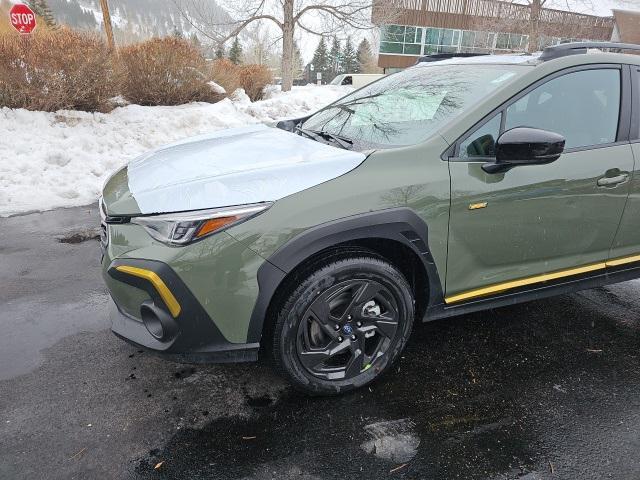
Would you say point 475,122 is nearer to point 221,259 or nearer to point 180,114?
point 221,259

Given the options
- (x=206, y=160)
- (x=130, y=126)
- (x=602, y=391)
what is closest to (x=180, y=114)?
(x=130, y=126)

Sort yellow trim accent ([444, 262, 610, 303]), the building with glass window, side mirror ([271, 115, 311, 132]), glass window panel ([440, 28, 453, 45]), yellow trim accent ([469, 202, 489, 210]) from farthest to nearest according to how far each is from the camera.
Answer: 1. glass window panel ([440, 28, 453, 45])
2. the building with glass window
3. side mirror ([271, 115, 311, 132])
4. yellow trim accent ([444, 262, 610, 303])
5. yellow trim accent ([469, 202, 489, 210])

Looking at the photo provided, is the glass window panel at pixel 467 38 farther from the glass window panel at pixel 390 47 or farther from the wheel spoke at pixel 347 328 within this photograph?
the wheel spoke at pixel 347 328

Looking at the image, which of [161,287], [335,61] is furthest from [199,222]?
[335,61]

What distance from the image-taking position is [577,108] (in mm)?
2760

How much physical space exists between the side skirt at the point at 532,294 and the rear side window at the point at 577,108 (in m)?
0.85

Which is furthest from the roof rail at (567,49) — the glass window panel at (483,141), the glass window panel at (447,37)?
the glass window panel at (447,37)

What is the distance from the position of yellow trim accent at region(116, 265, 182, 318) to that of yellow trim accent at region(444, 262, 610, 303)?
56.0 inches

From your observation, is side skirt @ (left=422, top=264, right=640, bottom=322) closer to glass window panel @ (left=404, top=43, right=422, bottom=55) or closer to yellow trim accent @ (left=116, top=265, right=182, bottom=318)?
yellow trim accent @ (left=116, top=265, right=182, bottom=318)

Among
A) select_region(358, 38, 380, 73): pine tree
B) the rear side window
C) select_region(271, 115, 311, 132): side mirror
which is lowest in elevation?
select_region(271, 115, 311, 132): side mirror

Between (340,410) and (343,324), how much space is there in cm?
44

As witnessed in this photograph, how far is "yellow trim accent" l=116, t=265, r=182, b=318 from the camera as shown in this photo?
2.02m

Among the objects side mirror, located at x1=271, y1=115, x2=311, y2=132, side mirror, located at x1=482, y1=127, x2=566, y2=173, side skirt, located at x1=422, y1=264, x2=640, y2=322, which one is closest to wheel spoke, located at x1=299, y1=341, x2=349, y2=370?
side skirt, located at x1=422, y1=264, x2=640, y2=322

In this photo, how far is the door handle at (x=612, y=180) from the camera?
2.69 m
